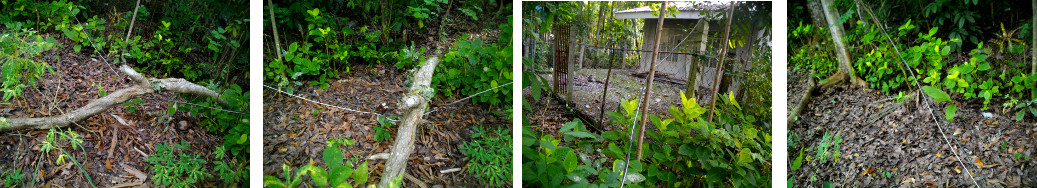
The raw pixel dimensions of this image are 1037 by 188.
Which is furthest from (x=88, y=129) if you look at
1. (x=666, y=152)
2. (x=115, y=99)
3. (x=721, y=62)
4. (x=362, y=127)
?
(x=721, y=62)

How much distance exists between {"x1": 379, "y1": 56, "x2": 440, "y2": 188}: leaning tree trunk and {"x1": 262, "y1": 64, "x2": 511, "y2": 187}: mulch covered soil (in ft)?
0.06

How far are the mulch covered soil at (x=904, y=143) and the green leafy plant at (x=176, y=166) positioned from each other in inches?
68.3

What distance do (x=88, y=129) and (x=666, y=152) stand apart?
1.44 m

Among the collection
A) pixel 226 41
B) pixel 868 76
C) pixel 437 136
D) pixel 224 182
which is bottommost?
pixel 224 182

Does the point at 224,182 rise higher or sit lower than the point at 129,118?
lower

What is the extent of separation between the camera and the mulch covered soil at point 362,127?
1201 millimetres

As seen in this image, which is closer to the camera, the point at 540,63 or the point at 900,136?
the point at 540,63

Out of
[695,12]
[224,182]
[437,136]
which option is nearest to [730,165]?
[695,12]

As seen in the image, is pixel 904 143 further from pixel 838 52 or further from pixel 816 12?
pixel 816 12

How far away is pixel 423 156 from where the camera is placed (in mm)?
1244

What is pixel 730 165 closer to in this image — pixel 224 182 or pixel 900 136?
pixel 900 136

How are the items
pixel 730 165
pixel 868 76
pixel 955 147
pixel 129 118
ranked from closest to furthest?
pixel 129 118 < pixel 730 165 < pixel 955 147 < pixel 868 76

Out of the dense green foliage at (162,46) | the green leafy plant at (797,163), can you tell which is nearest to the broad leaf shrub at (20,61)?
the dense green foliage at (162,46)

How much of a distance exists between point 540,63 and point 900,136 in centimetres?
115
